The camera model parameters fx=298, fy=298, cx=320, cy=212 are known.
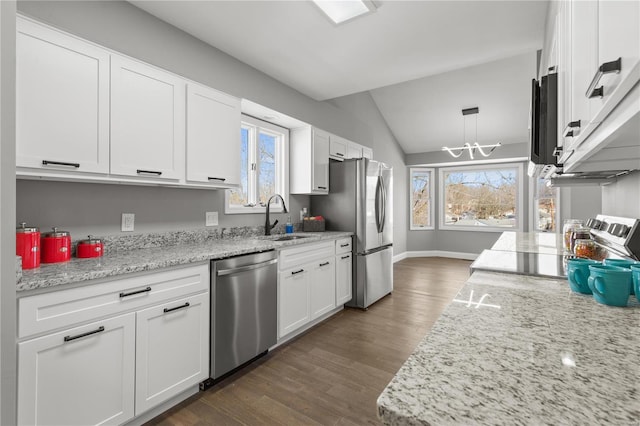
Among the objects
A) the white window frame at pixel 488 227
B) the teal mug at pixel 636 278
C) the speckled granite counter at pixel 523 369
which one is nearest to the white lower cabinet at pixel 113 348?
the speckled granite counter at pixel 523 369

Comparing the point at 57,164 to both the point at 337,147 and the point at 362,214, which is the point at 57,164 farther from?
the point at 337,147

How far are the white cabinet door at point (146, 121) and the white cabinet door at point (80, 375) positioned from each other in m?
0.96

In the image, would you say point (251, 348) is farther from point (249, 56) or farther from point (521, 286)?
point (249, 56)

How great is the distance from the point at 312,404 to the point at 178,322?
99 cm

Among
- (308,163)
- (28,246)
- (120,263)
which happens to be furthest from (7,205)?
(308,163)

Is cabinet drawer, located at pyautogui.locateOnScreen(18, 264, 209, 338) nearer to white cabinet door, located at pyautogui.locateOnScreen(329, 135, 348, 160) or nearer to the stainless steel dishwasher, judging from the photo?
the stainless steel dishwasher

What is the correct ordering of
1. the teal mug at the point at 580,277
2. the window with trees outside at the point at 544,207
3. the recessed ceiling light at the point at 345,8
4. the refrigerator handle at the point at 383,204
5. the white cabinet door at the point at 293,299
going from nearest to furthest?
the teal mug at the point at 580,277, the recessed ceiling light at the point at 345,8, the white cabinet door at the point at 293,299, the refrigerator handle at the point at 383,204, the window with trees outside at the point at 544,207

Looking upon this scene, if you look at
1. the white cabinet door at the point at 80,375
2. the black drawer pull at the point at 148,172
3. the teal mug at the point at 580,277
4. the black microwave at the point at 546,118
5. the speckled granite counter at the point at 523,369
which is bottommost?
the white cabinet door at the point at 80,375

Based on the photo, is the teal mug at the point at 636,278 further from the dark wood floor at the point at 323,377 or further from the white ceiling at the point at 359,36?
the white ceiling at the point at 359,36

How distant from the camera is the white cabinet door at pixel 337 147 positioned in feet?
13.4

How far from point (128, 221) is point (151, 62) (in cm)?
121

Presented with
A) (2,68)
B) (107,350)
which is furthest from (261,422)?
(2,68)

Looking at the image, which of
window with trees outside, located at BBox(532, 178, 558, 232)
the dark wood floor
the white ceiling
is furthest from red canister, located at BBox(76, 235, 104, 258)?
window with trees outside, located at BBox(532, 178, 558, 232)

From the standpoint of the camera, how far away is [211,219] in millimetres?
2789
